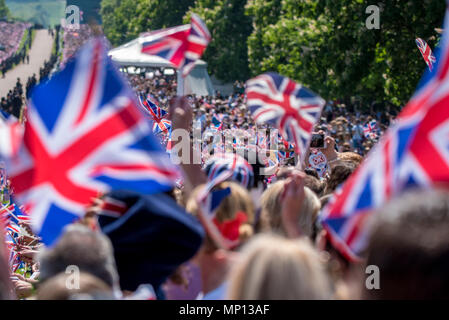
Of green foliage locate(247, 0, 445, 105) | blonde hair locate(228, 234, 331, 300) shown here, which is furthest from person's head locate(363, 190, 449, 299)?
green foliage locate(247, 0, 445, 105)

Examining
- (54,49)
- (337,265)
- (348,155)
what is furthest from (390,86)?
(54,49)

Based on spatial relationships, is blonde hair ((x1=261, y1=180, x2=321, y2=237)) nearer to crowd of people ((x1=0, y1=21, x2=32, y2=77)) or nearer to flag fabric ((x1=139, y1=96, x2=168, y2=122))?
flag fabric ((x1=139, y1=96, x2=168, y2=122))

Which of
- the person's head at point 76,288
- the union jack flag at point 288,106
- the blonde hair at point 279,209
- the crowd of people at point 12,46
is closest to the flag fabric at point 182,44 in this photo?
the union jack flag at point 288,106

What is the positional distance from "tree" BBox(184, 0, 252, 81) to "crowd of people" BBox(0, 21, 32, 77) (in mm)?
16846

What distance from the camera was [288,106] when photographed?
5.14 meters

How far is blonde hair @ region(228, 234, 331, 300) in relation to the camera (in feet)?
8.48

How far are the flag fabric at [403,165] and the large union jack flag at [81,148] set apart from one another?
74 cm

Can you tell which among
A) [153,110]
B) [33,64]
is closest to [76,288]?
[153,110]

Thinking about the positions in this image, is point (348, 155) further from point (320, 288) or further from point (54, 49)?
point (54, 49)

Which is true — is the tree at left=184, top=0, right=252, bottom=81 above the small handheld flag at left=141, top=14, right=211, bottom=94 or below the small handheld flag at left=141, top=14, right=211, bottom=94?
below

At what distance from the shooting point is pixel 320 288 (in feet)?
8.59

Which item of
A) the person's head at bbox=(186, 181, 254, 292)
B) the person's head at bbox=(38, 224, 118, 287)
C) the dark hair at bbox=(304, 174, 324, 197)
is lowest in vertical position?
the dark hair at bbox=(304, 174, 324, 197)

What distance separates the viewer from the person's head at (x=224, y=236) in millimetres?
3688

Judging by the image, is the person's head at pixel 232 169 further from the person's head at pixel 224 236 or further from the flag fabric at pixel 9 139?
the flag fabric at pixel 9 139
